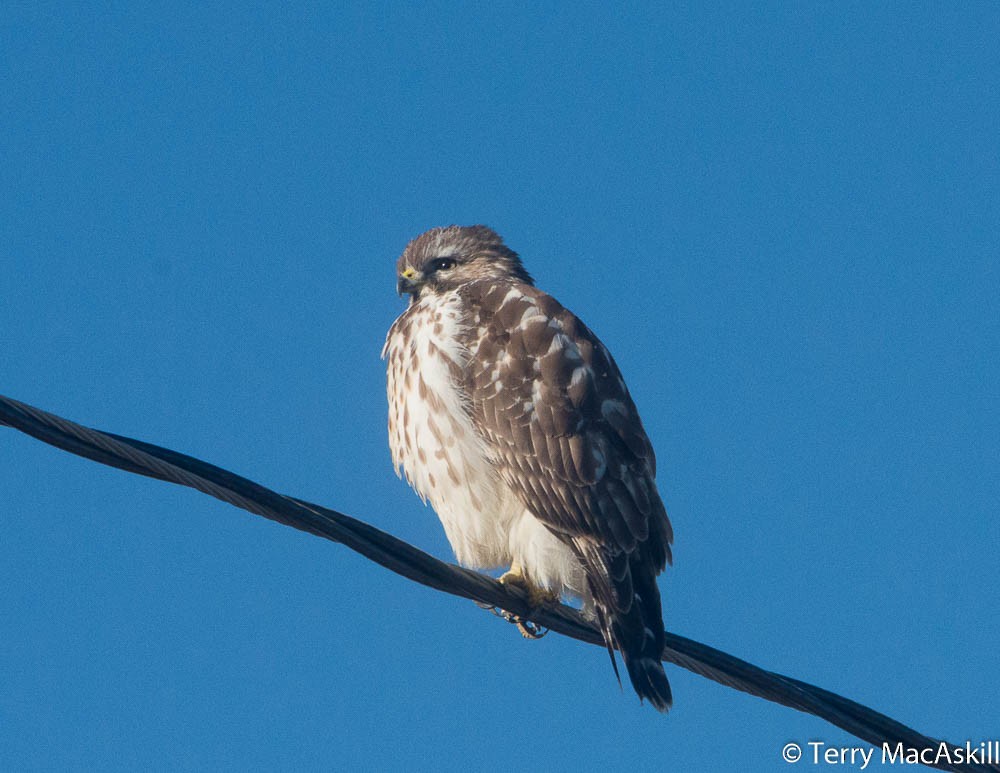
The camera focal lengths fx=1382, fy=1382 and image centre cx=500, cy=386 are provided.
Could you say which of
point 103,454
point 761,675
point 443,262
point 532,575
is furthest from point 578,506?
point 103,454

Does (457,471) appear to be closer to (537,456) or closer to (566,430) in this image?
(537,456)

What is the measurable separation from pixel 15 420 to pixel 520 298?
333cm

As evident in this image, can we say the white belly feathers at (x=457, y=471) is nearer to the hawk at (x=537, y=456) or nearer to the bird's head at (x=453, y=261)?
the hawk at (x=537, y=456)

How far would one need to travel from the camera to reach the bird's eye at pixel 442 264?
7.12 m

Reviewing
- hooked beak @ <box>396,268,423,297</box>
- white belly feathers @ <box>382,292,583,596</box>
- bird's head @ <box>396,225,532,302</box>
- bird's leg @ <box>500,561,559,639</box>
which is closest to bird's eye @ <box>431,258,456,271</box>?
bird's head @ <box>396,225,532,302</box>

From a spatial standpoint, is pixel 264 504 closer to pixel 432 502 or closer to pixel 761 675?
pixel 761 675

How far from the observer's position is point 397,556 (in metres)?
3.93

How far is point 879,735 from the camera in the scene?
13.5ft

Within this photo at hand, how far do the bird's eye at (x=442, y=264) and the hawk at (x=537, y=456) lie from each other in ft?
3.31

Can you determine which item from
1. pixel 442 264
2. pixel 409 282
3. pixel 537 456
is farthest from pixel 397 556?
pixel 442 264

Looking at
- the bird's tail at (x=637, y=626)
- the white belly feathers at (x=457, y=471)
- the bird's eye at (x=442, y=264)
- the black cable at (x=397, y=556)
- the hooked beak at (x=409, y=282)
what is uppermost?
the bird's eye at (x=442, y=264)

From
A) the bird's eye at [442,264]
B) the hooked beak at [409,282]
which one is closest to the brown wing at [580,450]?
the hooked beak at [409,282]

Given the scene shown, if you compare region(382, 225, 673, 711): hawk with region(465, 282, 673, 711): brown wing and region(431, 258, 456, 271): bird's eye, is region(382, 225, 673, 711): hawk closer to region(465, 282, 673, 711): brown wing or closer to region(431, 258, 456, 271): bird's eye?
region(465, 282, 673, 711): brown wing

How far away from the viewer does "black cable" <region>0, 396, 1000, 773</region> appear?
3129 millimetres
